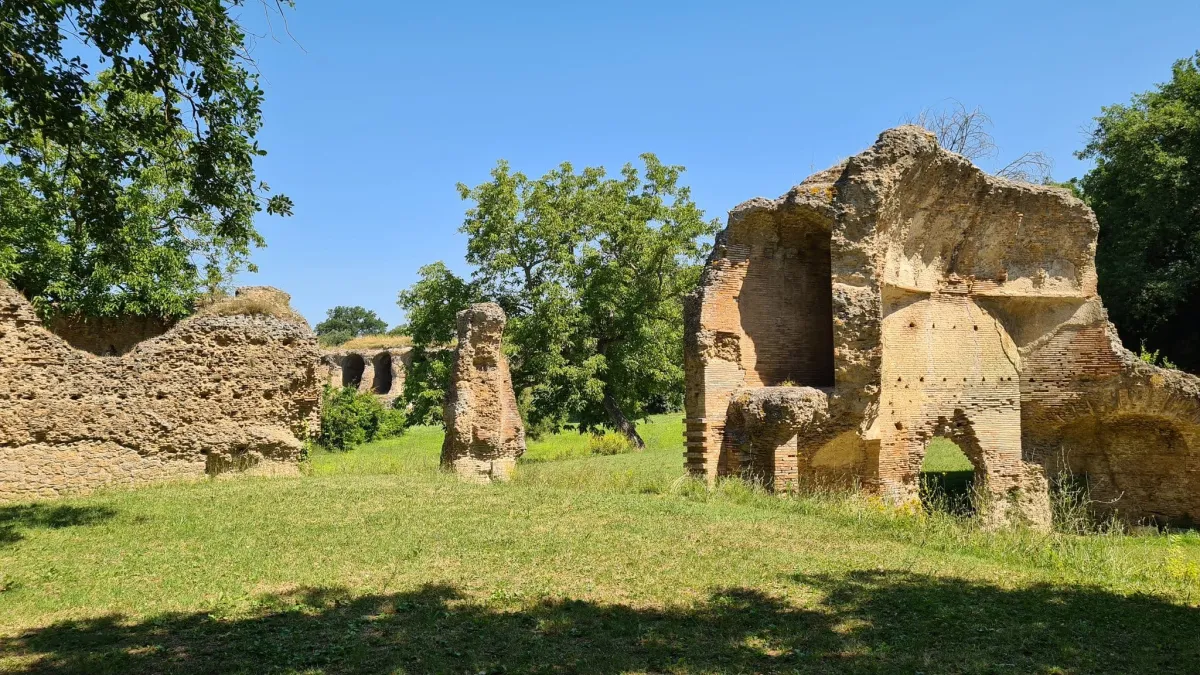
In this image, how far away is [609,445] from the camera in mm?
25234

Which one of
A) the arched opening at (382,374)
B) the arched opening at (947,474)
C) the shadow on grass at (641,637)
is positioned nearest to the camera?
the shadow on grass at (641,637)

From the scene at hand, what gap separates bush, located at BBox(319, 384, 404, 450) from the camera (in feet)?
95.4

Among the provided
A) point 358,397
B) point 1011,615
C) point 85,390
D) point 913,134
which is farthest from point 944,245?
point 358,397

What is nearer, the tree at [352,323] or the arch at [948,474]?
the arch at [948,474]

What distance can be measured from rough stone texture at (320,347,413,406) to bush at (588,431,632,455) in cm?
1835

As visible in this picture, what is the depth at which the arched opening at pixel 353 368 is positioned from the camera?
157 ft

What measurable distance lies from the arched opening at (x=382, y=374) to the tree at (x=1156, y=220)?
37329mm

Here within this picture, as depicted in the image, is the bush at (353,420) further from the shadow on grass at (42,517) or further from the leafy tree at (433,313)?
the shadow on grass at (42,517)

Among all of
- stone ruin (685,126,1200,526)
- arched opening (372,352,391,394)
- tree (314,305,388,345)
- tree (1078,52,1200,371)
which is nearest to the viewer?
stone ruin (685,126,1200,526)

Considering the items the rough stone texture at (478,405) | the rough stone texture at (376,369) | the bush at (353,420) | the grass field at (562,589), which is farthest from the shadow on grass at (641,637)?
the rough stone texture at (376,369)

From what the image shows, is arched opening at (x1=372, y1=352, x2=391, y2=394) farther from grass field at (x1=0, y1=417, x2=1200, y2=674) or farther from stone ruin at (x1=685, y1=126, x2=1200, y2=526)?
grass field at (x1=0, y1=417, x2=1200, y2=674)

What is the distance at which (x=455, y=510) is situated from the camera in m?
10.0

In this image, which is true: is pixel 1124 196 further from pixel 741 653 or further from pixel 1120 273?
pixel 741 653

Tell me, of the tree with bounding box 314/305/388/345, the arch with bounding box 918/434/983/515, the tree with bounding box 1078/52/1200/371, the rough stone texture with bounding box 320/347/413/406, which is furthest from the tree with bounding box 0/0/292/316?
the tree with bounding box 314/305/388/345
